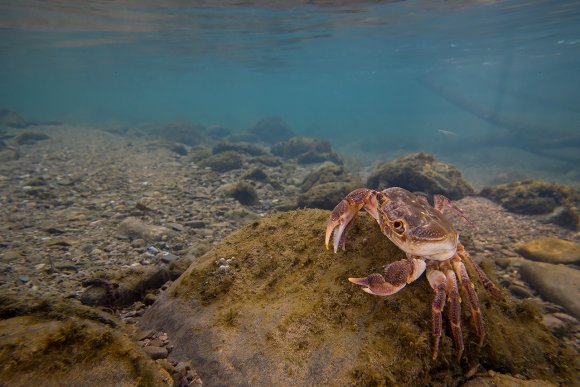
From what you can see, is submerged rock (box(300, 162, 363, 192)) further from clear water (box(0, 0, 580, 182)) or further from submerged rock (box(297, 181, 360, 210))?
clear water (box(0, 0, 580, 182))

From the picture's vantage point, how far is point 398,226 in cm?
303

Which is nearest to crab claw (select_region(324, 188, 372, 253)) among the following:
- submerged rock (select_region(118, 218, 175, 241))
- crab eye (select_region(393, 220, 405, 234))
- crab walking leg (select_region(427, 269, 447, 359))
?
crab eye (select_region(393, 220, 405, 234))

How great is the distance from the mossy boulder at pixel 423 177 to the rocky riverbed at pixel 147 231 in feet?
2.51

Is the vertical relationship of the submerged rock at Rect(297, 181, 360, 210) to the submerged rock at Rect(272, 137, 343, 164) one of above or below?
above

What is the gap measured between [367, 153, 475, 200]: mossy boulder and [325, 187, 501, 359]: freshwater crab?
895cm

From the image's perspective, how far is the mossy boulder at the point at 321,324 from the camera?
263 cm

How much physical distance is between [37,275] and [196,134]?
31.7 m

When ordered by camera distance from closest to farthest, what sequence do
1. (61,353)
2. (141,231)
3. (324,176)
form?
(61,353), (141,231), (324,176)

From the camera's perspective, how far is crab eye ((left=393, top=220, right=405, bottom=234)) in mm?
2973

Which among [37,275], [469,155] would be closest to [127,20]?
[37,275]

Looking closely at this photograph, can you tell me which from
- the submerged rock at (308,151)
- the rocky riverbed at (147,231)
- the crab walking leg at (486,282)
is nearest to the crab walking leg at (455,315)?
the crab walking leg at (486,282)

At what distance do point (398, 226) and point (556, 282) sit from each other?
530cm

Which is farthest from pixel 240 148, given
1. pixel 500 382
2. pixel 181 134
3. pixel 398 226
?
pixel 500 382

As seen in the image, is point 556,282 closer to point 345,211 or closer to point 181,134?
point 345,211
